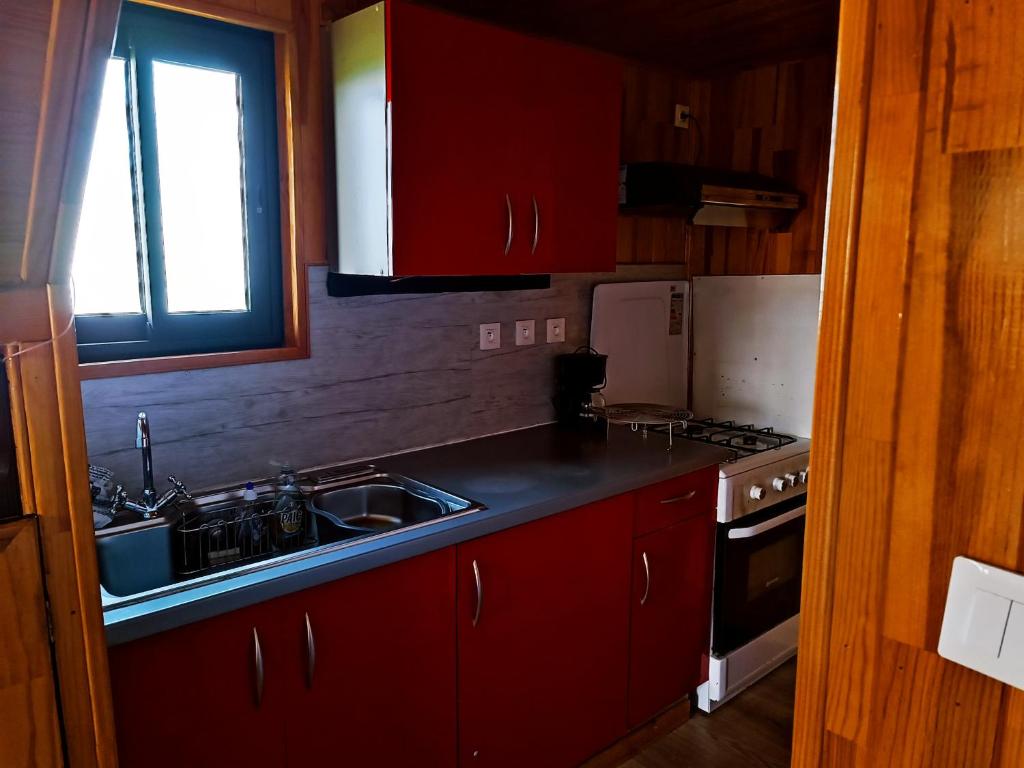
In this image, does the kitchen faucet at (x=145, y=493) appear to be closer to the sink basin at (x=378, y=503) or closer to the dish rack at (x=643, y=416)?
the sink basin at (x=378, y=503)

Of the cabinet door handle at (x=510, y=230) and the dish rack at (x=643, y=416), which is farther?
the dish rack at (x=643, y=416)

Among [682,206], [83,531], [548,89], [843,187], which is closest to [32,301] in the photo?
[83,531]

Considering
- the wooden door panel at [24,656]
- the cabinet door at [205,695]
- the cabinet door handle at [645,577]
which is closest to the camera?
the wooden door panel at [24,656]

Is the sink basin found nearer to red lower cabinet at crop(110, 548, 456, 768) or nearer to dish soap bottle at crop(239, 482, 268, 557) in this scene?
dish soap bottle at crop(239, 482, 268, 557)

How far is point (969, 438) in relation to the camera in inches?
26.9

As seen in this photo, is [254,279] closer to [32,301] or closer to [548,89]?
[548,89]

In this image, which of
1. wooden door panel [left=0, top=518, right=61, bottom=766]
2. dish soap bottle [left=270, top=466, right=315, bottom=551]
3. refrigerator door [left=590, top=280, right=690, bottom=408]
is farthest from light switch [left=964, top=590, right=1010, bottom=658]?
refrigerator door [left=590, top=280, right=690, bottom=408]

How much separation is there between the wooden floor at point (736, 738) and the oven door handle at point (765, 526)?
1.45 feet

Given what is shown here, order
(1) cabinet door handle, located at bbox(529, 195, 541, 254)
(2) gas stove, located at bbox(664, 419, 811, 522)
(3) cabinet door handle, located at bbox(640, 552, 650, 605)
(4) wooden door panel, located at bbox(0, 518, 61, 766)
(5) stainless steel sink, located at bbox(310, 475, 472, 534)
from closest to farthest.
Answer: (4) wooden door panel, located at bbox(0, 518, 61, 766), (5) stainless steel sink, located at bbox(310, 475, 472, 534), (1) cabinet door handle, located at bbox(529, 195, 541, 254), (3) cabinet door handle, located at bbox(640, 552, 650, 605), (2) gas stove, located at bbox(664, 419, 811, 522)

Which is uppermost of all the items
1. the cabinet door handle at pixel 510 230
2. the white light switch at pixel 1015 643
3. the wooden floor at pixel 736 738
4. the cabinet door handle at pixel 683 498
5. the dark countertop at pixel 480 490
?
the cabinet door handle at pixel 510 230

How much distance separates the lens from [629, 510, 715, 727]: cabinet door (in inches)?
87.0

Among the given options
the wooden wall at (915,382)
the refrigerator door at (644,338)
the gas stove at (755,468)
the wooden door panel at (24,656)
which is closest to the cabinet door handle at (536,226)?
the refrigerator door at (644,338)

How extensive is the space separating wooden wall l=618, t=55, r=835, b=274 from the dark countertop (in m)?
0.87

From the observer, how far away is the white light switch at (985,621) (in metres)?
0.66
